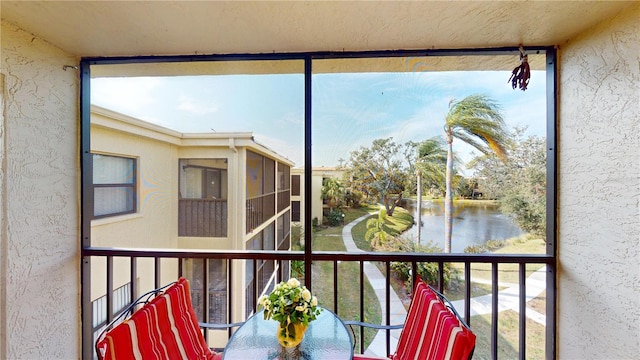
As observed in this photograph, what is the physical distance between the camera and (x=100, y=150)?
1.84m

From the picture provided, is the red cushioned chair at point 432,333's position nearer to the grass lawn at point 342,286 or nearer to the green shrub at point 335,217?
the grass lawn at point 342,286

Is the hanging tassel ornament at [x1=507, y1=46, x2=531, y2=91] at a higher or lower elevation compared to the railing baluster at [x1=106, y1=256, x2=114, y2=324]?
higher

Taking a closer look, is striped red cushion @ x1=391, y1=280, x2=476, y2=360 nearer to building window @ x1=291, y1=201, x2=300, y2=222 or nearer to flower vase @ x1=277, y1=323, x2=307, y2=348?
flower vase @ x1=277, y1=323, x2=307, y2=348

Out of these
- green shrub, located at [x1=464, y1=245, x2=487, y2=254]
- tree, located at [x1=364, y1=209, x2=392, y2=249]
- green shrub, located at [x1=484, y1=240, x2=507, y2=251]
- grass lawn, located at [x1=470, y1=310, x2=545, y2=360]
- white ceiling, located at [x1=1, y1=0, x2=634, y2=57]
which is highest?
white ceiling, located at [x1=1, y1=0, x2=634, y2=57]

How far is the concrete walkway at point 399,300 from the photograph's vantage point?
162 cm

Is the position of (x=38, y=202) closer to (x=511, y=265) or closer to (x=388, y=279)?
(x=388, y=279)

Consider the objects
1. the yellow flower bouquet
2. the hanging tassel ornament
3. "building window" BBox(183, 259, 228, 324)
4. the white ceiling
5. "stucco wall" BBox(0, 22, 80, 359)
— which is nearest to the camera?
the yellow flower bouquet

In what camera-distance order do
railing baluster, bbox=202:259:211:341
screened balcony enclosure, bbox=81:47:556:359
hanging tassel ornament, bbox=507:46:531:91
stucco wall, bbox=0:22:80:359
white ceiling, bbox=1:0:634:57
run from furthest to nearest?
1. railing baluster, bbox=202:259:211:341
2. screened balcony enclosure, bbox=81:47:556:359
3. hanging tassel ornament, bbox=507:46:531:91
4. stucco wall, bbox=0:22:80:359
5. white ceiling, bbox=1:0:634:57

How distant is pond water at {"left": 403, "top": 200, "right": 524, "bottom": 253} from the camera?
171 cm

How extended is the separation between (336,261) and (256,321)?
25.7 inches

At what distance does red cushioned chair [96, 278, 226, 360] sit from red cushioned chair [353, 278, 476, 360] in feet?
3.28

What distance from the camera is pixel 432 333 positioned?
111 cm

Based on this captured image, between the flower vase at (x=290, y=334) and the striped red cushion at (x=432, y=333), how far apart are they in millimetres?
611

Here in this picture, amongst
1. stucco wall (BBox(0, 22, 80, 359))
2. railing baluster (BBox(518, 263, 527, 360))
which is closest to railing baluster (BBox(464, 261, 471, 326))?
railing baluster (BBox(518, 263, 527, 360))
